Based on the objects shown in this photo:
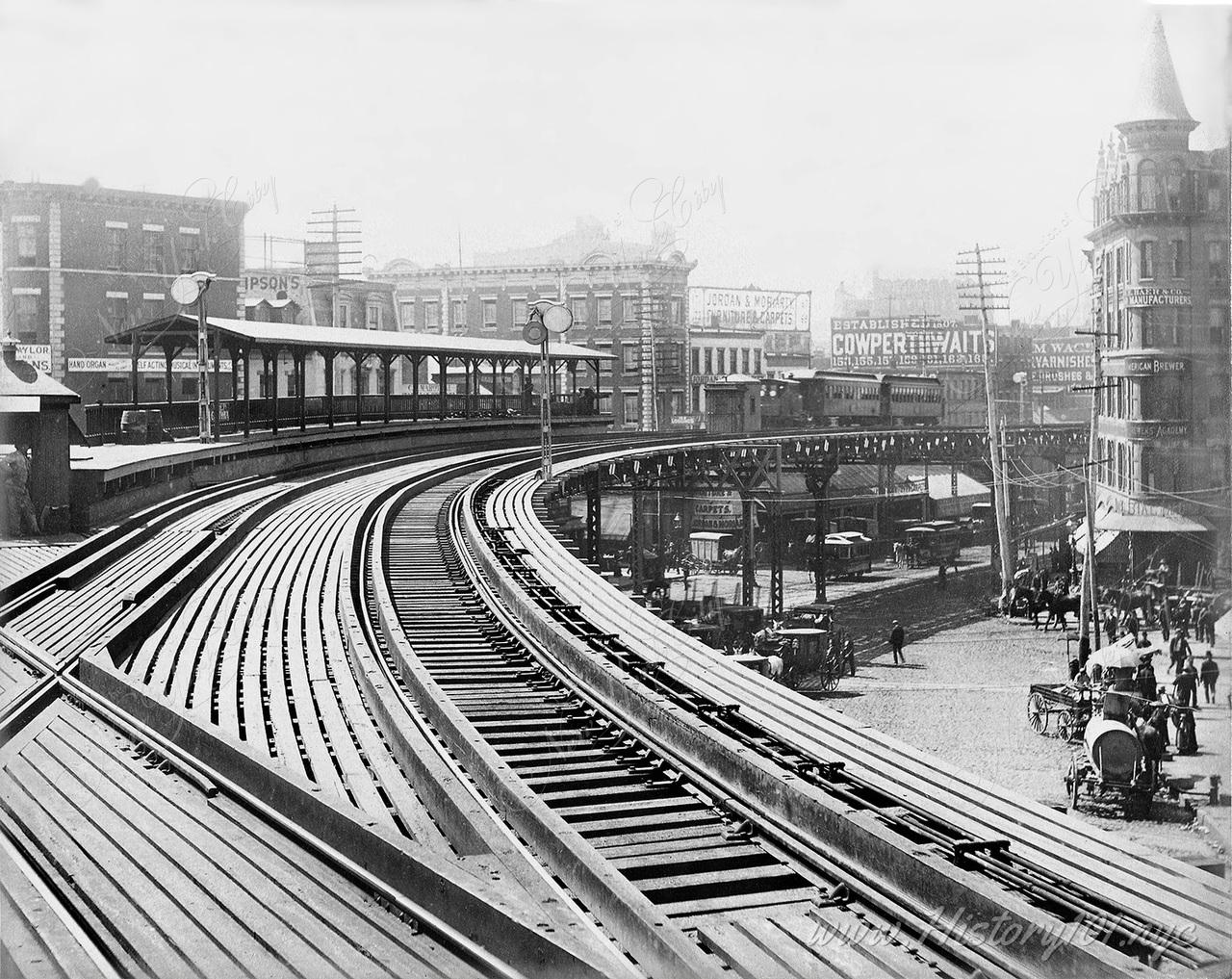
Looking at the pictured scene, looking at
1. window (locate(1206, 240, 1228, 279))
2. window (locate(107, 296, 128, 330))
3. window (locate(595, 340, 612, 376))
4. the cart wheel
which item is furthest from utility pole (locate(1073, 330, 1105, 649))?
window (locate(595, 340, 612, 376))

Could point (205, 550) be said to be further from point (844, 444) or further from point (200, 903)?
point (844, 444)

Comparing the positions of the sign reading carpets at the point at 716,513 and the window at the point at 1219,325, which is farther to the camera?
the sign reading carpets at the point at 716,513

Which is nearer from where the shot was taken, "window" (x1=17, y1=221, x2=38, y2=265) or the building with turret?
the building with turret

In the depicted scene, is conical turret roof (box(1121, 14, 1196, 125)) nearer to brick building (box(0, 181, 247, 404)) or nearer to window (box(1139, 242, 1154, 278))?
window (box(1139, 242, 1154, 278))

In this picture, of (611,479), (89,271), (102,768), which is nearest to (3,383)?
(89,271)

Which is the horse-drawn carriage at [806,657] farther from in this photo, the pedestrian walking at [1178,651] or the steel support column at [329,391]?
the steel support column at [329,391]
